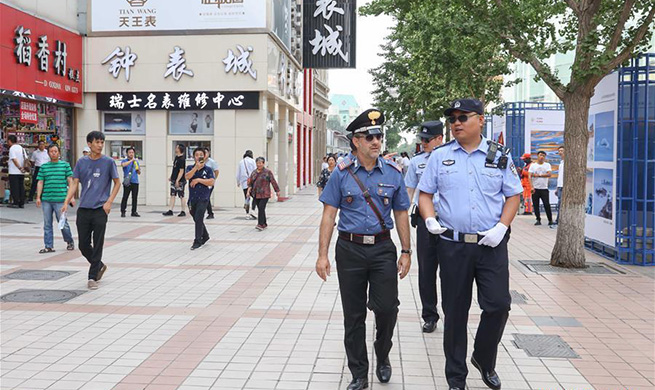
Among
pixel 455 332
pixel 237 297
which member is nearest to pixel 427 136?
pixel 455 332

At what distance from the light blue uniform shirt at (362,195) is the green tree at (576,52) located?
18.4ft

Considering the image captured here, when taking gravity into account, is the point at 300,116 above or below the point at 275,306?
above

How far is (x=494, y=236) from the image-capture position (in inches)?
173

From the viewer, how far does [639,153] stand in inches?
403

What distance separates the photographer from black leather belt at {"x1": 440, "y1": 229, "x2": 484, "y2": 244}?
4.49 meters

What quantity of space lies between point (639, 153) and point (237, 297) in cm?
661

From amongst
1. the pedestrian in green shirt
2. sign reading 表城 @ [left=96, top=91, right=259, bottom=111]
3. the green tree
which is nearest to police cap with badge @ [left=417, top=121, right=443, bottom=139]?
the green tree

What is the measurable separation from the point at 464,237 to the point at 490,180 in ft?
1.42

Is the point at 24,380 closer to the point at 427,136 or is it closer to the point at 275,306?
the point at 275,306

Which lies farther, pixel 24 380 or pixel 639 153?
pixel 639 153

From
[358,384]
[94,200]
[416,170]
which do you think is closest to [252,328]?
[358,384]

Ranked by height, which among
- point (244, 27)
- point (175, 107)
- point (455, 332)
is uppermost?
point (244, 27)

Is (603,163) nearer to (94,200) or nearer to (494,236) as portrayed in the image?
(494,236)

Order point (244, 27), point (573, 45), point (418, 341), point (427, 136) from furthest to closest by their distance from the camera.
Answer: point (244, 27) → point (573, 45) → point (427, 136) → point (418, 341)
